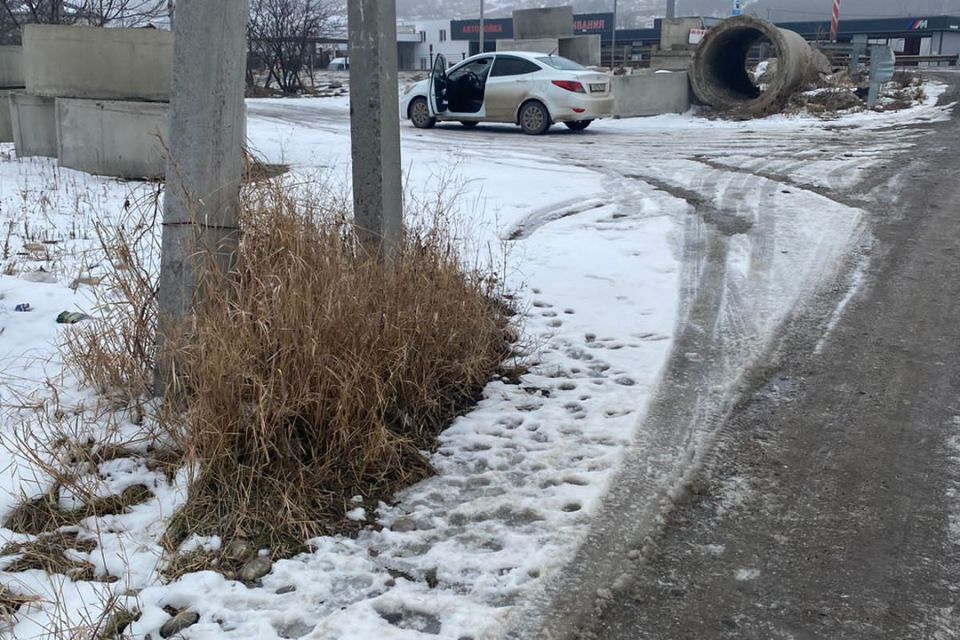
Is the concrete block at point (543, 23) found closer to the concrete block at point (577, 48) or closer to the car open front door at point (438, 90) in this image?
the concrete block at point (577, 48)

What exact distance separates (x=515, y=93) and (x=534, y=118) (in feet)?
1.93

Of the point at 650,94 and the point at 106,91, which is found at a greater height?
the point at 650,94

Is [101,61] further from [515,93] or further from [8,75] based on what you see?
[515,93]

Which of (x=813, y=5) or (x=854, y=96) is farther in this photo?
(x=813, y=5)

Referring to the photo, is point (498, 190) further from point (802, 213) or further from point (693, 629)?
point (693, 629)

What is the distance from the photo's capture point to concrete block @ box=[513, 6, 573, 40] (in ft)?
88.6

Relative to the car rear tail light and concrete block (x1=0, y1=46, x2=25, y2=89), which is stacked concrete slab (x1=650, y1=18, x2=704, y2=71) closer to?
the car rear tail light

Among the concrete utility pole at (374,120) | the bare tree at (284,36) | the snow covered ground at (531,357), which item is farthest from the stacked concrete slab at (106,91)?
the bare tree at (284,36)

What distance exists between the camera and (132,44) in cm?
1056

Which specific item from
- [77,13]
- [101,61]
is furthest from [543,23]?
[101,61]

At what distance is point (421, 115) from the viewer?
17.7 meters

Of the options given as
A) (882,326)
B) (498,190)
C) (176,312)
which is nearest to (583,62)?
(498,190)

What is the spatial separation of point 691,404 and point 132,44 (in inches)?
340

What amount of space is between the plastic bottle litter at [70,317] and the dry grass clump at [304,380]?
150cm
